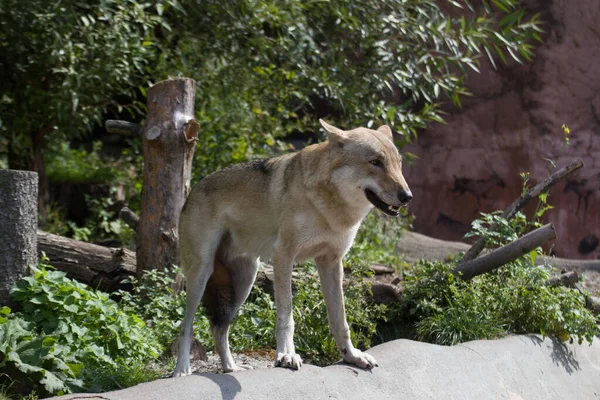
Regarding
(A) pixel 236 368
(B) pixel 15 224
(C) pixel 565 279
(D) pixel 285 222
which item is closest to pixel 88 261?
(B) pixel 15 224

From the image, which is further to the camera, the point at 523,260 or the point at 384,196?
the point at 523,260

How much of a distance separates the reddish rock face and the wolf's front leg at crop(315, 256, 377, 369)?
31.5ft

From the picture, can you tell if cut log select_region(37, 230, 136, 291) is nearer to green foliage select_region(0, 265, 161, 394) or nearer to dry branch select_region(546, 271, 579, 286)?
green foliage select_region(0, 265, 161, 394)

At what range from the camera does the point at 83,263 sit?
6.54 m

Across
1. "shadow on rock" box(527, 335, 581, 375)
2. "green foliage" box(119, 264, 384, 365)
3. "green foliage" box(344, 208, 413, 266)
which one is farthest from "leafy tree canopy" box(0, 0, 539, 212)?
"shadow on rock" box(527, 335, 581, 375)

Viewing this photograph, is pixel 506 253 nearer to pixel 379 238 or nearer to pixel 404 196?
pixel 404 196

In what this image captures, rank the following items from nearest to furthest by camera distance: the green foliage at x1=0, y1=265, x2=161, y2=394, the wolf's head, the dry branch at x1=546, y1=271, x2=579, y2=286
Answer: the green foliage at x1=0, y1=265, x2=161, y2=394, the wolf's head, the dry branch at x1=546, y1=271, x2=579, y2=286

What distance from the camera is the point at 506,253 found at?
21.0 ft

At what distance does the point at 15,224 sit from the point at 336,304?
7.15 ft

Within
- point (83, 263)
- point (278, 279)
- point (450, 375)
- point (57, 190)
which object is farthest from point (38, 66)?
point (450, 375)

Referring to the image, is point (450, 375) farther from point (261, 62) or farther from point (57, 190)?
point (57, 190)

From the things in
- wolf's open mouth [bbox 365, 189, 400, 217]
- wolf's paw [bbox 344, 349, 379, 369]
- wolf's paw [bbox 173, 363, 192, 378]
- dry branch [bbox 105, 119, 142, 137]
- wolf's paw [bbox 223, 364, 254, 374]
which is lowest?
wolf's paw [bbox 223, 364, 254, 374]

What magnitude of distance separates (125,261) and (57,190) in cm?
400

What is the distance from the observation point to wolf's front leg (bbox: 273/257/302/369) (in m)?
4.37
